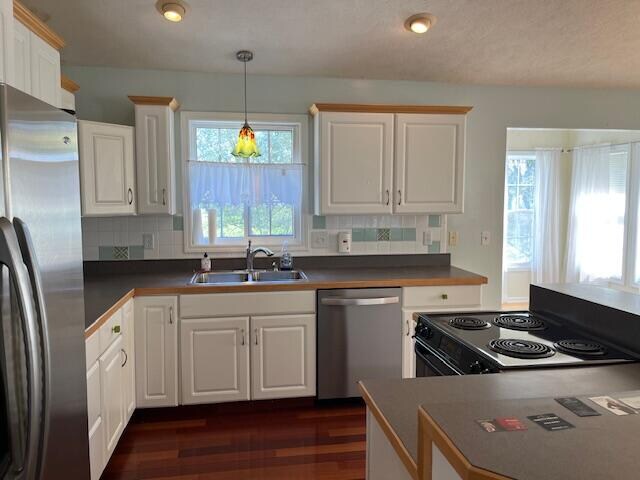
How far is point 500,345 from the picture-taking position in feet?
4.99

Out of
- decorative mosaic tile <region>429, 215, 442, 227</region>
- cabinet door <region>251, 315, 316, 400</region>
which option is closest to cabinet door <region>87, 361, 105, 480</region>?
cabinet door <region>251, 315, 316, 400</region>

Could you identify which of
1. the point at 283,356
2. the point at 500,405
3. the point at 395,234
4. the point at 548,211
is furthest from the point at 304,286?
the point at 548,211

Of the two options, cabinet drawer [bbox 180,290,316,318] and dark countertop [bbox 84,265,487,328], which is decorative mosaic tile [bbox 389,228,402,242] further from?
cabinet drawer [bbox 180,290,316,318]

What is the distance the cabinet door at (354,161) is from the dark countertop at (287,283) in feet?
1.55

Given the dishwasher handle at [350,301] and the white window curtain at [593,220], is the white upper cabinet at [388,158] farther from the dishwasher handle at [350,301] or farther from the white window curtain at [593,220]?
the white window curtain at [593,220]

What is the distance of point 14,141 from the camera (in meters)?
1.10

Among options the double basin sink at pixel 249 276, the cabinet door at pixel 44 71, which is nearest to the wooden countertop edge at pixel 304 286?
the double basin sink at pixel 249 276

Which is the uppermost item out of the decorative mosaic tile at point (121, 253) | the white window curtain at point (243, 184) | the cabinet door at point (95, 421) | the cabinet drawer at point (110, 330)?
the white window curtain at point (243, 184)

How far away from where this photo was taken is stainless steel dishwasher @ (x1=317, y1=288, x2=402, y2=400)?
2.86 m

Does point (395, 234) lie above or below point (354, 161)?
below

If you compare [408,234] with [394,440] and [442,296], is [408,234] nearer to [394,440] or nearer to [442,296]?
[442,296]

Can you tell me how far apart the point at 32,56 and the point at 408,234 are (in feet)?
8.67

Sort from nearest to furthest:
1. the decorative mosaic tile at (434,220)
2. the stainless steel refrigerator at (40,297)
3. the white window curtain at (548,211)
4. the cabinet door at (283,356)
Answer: the stainless steel refrigerator at (40,297)
the cabinet door at (283,356)
the decorative mosaic tile at (434,220)
the white window curtain at (548,211)

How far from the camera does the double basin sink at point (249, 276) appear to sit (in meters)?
3.13
